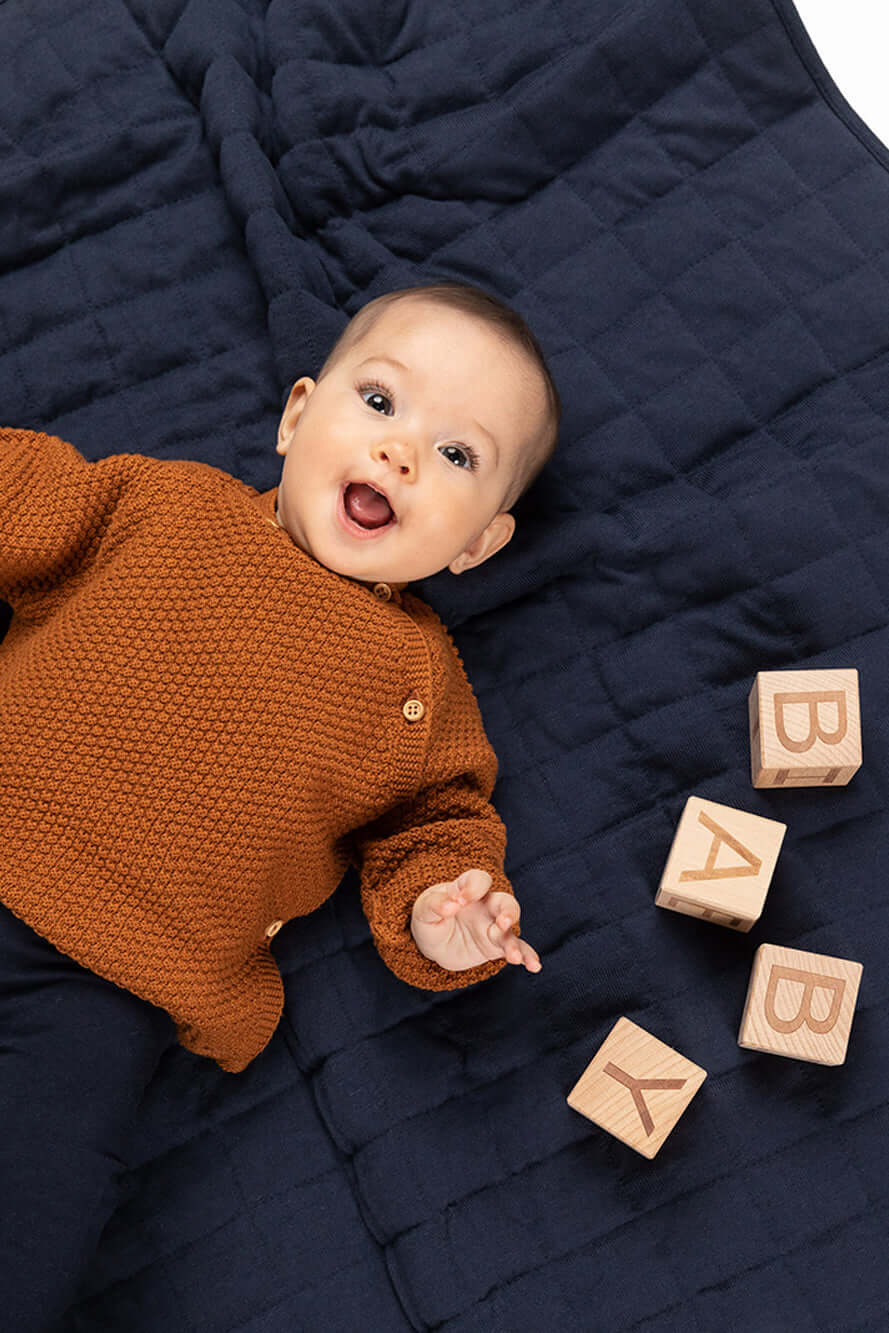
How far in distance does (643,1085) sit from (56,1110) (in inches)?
21.0

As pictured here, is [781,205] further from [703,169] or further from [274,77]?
[274,77]

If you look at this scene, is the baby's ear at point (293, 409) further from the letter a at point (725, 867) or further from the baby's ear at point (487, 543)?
the letter a at point (725, 867)

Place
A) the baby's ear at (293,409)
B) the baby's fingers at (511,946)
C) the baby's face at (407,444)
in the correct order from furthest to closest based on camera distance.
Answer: the baby's ear at (293,409)
the baby's face at (407,444)
the baby's fingers at (511,946)

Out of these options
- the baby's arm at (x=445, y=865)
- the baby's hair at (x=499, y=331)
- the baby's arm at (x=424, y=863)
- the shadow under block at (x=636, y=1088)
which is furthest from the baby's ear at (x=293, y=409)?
the shadow under block at (x=636, y=1088)

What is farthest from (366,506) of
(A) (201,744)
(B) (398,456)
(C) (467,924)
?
(C) (467,924)

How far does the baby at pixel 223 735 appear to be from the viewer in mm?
991

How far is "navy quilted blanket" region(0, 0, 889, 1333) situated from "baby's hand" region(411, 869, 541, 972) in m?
0.14

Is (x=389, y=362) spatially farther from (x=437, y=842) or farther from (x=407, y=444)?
(x=437, y=842)

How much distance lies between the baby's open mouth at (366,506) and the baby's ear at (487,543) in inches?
4.6

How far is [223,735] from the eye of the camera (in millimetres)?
1018

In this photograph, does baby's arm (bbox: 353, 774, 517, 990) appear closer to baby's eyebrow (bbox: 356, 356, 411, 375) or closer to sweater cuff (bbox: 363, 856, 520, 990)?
sweater cuff (bbox: 363, 856, 520, 990)

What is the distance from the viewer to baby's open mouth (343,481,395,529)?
105 cm

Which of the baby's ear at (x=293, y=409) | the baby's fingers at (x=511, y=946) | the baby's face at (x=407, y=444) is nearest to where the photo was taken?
the baby's fingers at (x=511, y=946)

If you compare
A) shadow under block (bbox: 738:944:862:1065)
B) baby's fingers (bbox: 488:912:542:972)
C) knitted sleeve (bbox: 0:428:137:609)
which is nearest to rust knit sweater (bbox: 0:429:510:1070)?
knitted sleeve (bbox: 0:428:137:609)
